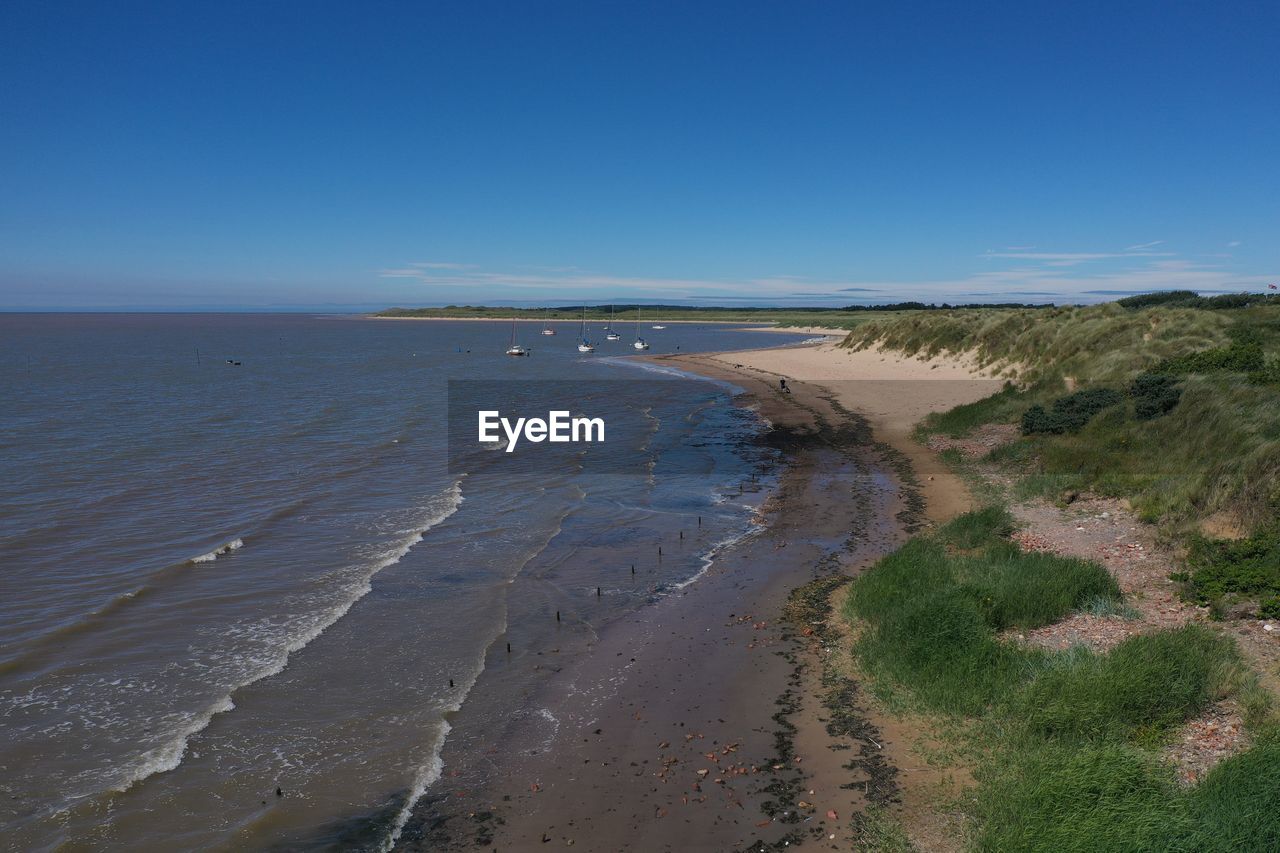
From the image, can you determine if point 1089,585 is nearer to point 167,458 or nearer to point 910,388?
point 167,458

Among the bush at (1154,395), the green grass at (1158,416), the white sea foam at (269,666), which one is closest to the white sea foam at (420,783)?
the white sea foam at (269,666)

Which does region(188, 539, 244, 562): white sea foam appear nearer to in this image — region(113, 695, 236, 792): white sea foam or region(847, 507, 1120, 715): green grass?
region(113, 695, 236, 792): white sea foam

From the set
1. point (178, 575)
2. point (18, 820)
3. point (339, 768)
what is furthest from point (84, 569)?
point (339, 768)

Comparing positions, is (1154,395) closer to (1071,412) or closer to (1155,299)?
(1071,412)

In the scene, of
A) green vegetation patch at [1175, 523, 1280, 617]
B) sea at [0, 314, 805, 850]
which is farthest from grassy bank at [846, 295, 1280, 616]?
sea at [0, 314, 805, 850]

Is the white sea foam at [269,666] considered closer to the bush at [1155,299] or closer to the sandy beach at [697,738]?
the sandy beach at [697,738]
